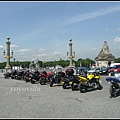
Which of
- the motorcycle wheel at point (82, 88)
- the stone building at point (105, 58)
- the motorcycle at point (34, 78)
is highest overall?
the stone building at point (105, 58)

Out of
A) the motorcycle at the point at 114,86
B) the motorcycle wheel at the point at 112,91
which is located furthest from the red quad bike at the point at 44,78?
the motorcycle wheel at the point at 112,91

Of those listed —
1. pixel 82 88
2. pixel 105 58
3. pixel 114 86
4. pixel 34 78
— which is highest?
pixel 105 58

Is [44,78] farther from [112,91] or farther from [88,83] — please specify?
[112,91]

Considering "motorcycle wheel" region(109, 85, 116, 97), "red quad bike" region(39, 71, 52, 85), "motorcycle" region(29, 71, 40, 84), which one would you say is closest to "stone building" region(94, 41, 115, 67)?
"motorcycle" region(29, 71, 40, 84)

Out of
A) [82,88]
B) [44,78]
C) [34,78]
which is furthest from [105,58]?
[82,88]

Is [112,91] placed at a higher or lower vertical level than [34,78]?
lower

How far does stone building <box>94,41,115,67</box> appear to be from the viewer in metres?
92.6

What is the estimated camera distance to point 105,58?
Answer: 306 feet

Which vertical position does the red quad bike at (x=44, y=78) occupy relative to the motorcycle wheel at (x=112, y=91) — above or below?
above

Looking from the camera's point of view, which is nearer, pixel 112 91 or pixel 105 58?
pixel 112 91

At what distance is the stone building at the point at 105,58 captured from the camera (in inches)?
3647

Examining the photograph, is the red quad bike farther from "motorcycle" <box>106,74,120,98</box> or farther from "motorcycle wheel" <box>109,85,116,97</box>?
"motorcycle wheel" <box>109,85,116,97</box>

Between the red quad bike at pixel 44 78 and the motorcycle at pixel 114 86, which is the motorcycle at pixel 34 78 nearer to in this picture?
the red quad bike at pixel 44 78

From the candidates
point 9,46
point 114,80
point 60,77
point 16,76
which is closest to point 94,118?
point 114,80
